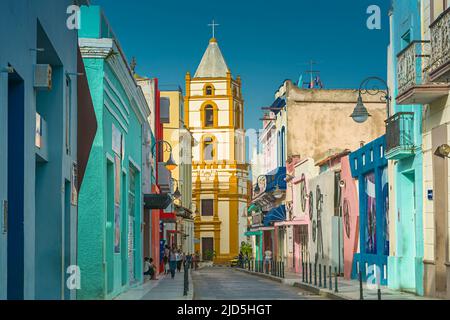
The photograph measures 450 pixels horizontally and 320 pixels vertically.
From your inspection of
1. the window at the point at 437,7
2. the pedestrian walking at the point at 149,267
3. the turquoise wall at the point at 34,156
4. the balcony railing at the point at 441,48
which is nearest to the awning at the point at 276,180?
the pedestrian walking at the point at 149,267

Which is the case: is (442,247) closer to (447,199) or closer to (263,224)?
(447,199)

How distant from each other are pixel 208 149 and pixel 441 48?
80.1 meters

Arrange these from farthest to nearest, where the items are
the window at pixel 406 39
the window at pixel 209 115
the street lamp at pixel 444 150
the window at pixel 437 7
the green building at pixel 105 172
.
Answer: the window at pixel 209 115, the window at pixel 406 39, the green building at pixel 105 172, the window at pixel 437 7, the street lamp at pixel 444 150

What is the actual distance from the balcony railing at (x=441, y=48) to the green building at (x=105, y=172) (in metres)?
7.35

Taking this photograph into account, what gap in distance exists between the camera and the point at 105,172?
2138 cm

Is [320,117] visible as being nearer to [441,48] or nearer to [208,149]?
[441,48]

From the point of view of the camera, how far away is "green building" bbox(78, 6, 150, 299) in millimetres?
20719

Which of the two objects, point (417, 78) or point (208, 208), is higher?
point (417, 78)

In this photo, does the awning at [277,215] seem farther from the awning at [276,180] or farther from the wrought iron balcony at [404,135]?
the wrought iron balcony at [404,135]

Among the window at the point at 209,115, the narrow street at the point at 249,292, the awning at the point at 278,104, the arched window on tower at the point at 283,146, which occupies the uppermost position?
the window at the point at 209,115

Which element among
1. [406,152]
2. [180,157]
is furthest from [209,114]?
[406,152]

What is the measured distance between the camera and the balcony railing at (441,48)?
58.0 ft

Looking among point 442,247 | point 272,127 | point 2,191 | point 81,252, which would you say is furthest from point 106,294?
point 272,127

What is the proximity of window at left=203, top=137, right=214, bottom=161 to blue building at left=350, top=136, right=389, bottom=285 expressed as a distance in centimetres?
6362
